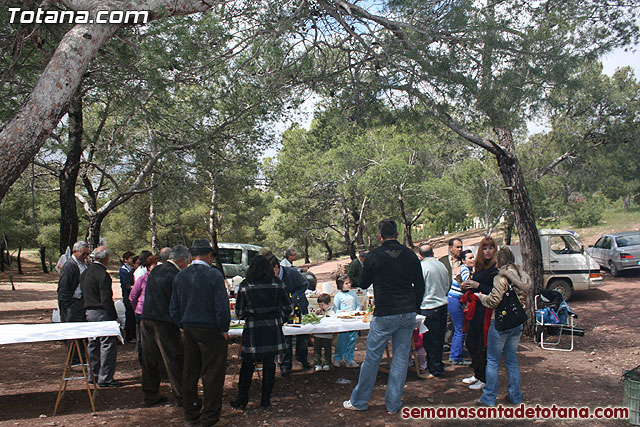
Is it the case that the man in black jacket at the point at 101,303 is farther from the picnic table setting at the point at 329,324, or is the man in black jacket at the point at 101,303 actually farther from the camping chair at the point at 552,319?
the camping chair at the point at 552,319

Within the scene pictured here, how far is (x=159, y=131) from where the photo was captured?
13.3 m

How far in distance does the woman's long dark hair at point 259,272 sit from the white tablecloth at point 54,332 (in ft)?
5.02

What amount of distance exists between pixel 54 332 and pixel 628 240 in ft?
58.7

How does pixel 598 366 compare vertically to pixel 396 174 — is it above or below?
below

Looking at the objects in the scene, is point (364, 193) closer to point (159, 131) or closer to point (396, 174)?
point (396, 174)

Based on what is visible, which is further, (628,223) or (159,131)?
(628,223)

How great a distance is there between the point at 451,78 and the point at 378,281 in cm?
386

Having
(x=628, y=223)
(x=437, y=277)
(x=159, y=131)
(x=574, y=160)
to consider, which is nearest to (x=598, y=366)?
(x=437, y=277)

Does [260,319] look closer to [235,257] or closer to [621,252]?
[235,257]

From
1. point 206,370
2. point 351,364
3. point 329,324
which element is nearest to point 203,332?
point 206,370

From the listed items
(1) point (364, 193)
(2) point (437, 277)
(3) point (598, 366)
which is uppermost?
(1) point (364, 193)

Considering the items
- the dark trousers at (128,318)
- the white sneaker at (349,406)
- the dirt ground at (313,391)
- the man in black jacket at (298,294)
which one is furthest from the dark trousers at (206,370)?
the dark trousers at (128,318)

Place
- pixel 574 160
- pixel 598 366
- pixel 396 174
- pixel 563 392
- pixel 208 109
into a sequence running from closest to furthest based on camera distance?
pixel 563 392, pixel 598 366, pixel 208 109, pixel 574 160, pixel 396 174

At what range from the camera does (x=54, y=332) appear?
4879mm
